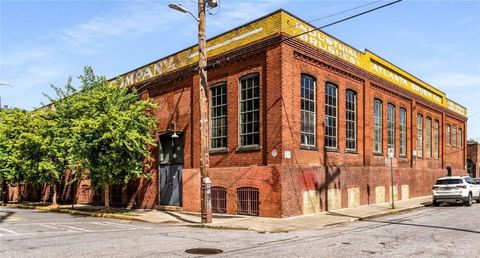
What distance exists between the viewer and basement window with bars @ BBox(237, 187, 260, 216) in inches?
795

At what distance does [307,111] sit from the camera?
21797mm

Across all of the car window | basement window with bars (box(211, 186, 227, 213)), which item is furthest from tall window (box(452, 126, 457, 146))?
basement window with bars (box(211, 186, 227, 213))

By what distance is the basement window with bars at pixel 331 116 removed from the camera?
23.4 meters

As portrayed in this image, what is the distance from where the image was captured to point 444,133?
41219 mm

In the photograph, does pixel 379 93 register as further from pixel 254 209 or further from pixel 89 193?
pixel 89 193

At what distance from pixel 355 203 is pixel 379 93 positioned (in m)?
8.14

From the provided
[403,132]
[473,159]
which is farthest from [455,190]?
[473,159]

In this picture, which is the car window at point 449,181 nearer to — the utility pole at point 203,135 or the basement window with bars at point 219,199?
the basement window with bars at point 219,199

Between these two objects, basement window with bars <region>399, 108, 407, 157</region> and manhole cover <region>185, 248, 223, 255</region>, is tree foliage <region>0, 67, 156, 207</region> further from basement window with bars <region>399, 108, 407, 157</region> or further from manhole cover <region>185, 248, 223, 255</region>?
basement window with bars <region>399, 108, 407, 157</region>

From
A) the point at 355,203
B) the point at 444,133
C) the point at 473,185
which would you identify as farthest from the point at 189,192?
the point at 444,133

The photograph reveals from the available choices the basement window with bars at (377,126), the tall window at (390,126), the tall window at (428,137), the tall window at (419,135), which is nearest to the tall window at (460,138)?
the tall window at (428,137)

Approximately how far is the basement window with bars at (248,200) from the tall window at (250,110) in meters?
2.18

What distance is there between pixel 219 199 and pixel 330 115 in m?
7.32

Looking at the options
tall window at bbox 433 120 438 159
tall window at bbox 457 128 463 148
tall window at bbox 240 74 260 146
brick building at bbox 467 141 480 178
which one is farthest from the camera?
brick building at bbox 467 141 480 178
